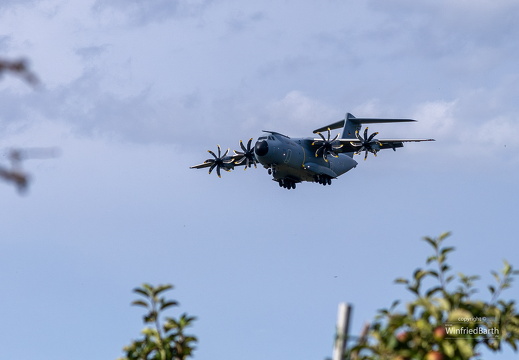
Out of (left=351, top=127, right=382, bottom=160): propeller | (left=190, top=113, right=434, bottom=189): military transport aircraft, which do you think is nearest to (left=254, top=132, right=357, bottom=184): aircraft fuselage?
(left=190, top=113, right=434, bottom=189): military transport aircraft

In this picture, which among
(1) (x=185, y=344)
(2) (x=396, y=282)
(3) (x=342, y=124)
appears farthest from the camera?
(3) (x=342, y=124)

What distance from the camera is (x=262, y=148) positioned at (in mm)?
68500

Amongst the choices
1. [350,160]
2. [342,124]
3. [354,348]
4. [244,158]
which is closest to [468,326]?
[354,348]

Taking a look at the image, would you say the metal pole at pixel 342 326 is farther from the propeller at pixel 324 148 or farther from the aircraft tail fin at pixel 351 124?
the aircraft tail fin at pixel 351 124

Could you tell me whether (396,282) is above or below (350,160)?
below

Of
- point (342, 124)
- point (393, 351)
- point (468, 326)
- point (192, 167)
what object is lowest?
point (393, 351)

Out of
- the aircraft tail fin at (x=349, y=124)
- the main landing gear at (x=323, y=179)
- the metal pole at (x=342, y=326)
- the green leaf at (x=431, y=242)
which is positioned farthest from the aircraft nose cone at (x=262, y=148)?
the metal pole at (x=342, y=326)

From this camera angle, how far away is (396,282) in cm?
924

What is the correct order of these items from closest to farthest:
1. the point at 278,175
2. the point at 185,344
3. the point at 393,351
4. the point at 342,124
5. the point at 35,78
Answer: the point at 35,78 → the point at 393,351 → the point at 185,344 → the point at 278,175 → the point at 342,124

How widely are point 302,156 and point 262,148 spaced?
22.5 ft

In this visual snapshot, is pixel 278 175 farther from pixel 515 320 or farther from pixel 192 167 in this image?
pixel 515 320

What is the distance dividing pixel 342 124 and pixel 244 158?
20721 millimetres

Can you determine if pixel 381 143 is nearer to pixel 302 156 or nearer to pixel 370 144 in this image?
pixel 370 144

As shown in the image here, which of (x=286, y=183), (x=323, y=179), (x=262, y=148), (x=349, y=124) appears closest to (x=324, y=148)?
(x=323, y=179)
